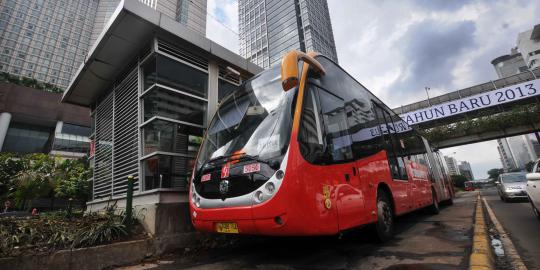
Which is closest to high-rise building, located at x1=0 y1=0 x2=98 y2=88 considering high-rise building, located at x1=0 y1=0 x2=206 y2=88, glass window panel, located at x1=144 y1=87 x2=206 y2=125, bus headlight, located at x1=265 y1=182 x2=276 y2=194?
high-rise building, located at x1=0 y1=0 x2=206 y2=88

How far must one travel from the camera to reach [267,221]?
8.93 feet

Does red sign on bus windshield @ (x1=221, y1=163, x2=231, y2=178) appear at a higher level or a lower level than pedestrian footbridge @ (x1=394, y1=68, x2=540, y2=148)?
lower

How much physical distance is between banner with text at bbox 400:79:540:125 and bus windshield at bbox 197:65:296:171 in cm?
2541

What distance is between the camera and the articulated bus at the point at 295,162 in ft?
9.05

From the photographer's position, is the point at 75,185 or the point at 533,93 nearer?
the point at 75,185

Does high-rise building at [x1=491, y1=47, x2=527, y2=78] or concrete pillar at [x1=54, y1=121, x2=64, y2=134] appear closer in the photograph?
concrete pillar at [x1=54, y1=121, x2=64, y2=134]

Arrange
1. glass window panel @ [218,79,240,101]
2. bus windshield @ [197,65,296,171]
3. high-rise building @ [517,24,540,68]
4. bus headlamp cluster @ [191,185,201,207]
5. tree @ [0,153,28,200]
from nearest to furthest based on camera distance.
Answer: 1. bus windshield @ [197,65,296,171]
2. bus headlamp cluster @ [191,185,201,207]
3. glass window panel @ [218,79,240,101]
4. tree @ [0,153,28,200]
5. high-rise building @ [517,24,540,68]

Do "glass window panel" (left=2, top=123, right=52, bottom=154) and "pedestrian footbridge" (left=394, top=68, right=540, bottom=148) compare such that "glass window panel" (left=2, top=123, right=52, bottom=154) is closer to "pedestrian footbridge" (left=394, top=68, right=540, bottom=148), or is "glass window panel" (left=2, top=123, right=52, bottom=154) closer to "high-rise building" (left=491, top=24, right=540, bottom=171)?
"pedestrian footbridge" (left=394, top=68, right=540, bottom=148)

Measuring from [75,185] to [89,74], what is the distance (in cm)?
750

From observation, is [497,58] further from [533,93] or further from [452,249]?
[452,249]

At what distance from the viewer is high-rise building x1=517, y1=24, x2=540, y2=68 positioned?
202 ft

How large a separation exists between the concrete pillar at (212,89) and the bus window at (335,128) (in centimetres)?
312

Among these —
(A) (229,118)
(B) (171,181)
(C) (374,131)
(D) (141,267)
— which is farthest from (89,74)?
(C) (374,131)

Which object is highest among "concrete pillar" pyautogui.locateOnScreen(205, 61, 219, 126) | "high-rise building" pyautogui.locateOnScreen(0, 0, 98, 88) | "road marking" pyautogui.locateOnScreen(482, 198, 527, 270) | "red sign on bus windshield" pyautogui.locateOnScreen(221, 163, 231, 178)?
"high-rise building" pyautogui.locateOnScreen(0, 0, 98, 88)
